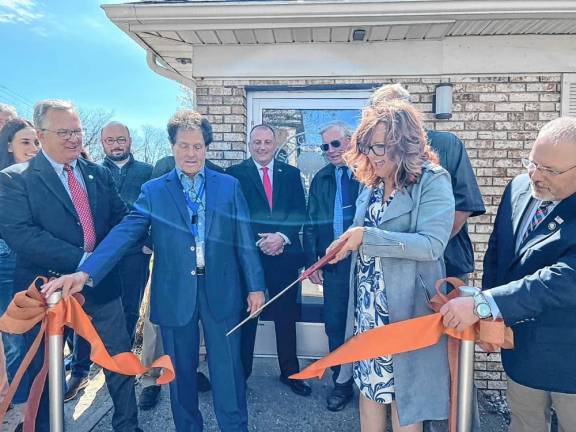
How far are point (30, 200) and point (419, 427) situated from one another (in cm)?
239

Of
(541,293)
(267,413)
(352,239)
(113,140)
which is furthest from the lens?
(113,140)

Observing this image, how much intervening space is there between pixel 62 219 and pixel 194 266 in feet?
2.75

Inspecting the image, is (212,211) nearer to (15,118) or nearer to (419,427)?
(419,427)

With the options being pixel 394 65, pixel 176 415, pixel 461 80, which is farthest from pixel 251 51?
pixel 176 415

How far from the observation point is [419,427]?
1.89m

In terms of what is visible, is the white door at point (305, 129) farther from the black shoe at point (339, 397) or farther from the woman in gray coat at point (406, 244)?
the woman in gray coat at point (406, 244)

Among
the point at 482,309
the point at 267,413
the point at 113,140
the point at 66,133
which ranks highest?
the point at 113,140

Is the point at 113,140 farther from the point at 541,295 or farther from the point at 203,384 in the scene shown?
the point at 541,295

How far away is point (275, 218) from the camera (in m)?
3.52

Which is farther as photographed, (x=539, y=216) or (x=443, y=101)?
(x=443, y=101)

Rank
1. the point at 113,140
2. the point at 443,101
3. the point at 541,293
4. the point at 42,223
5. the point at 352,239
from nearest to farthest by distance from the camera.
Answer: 1. the point at 541,293
2. the point at 352,239
3. the point at 42,223
4. the point at 443,101
5. the point at 113,140

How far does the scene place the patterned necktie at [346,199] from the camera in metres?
3.31

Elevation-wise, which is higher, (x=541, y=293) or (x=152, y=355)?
(x=541, y=293)

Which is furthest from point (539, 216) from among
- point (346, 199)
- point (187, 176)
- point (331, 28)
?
point (331, 28)
